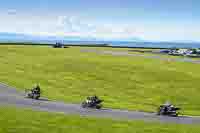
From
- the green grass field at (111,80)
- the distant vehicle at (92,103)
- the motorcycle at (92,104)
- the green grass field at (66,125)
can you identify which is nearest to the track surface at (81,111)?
the motorcycle at (92,104)

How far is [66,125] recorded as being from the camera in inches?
1320

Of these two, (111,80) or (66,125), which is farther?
(111,80)

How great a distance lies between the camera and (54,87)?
211 ft

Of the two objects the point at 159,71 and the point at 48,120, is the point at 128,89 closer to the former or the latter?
the point at 159,71

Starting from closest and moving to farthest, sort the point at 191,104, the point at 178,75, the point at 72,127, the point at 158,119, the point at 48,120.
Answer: the point at 72,127 → the point at 48,120 → the point at 158,119 → the point at 191,104 → the point at 178,75

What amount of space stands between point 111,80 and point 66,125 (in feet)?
127

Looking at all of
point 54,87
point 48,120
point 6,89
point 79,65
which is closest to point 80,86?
point 54,87

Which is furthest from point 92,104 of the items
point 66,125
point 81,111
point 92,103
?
point 66,125

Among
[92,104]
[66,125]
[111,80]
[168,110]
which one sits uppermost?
[111,80]

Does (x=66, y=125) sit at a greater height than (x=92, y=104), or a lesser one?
lesser

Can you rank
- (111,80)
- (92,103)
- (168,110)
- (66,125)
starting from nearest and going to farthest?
1. (66,125)
2. (168,110)
3. (92,103)
4. (111,80)

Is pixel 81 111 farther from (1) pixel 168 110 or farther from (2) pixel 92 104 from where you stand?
(1) pixel 168 110

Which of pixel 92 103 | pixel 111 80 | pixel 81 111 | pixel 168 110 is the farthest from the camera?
pixel 111 80

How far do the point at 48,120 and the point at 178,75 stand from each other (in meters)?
46.7
